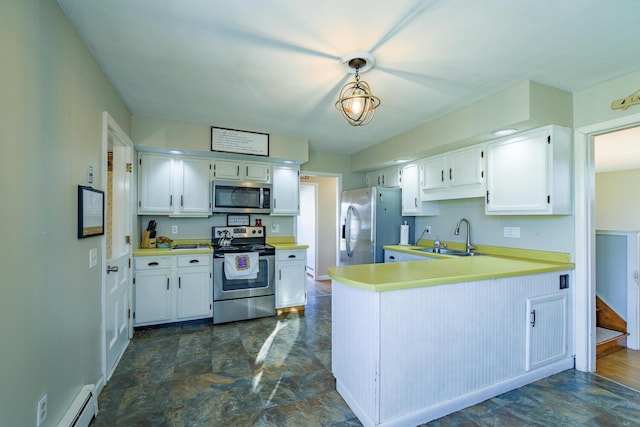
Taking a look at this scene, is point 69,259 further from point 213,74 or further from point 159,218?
point 159,218

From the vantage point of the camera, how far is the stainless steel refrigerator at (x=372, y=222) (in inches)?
156

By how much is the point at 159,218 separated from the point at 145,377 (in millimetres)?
1986

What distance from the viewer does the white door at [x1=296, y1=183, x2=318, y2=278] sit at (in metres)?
5.88

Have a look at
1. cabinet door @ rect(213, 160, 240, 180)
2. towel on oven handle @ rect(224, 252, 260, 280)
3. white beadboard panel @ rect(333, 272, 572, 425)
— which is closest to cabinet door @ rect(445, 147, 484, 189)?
white beadboard panel @ rect(333, 272, 572, 425)

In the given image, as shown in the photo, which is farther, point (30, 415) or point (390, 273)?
point (390, 273)

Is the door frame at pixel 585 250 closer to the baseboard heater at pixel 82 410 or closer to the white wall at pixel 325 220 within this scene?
the baseboard heater at pixel 82 410

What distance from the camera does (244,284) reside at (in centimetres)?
347

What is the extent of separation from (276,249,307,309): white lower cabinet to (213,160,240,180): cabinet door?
118 cm

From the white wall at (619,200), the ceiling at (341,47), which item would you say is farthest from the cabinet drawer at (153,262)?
the white wall at (619,200)

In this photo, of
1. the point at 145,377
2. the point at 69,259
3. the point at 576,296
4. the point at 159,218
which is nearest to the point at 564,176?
the point at 576,296

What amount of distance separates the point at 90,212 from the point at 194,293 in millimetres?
1739

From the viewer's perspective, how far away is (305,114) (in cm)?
301

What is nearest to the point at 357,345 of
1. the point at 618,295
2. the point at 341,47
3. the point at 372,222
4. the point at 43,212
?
the point at 43,212

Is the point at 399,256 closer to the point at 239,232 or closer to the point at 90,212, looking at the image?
the point at 239,232
